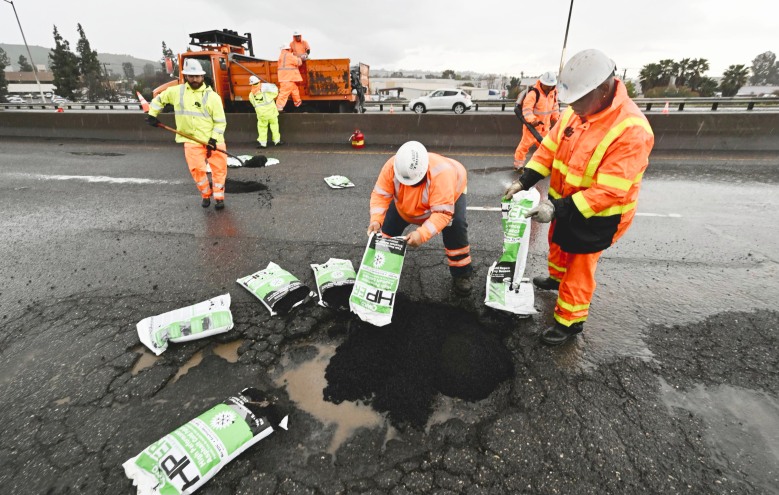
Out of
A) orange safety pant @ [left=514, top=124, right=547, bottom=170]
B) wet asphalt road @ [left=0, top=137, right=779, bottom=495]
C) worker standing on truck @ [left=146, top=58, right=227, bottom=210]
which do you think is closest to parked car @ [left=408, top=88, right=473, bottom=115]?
orange safety pant @ [left=514, top=124, right=547, bottom=170]

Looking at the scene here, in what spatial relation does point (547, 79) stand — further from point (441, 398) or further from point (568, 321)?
point (441, 398)

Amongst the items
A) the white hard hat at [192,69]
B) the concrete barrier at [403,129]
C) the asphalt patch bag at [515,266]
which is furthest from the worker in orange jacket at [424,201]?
the concrete barrier at [403,129]

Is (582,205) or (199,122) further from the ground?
(199,122)

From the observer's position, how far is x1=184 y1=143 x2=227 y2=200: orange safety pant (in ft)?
16.3

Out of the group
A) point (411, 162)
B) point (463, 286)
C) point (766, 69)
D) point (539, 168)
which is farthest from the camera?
point (766, 69)

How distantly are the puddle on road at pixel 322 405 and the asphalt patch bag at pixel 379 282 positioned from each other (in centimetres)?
43

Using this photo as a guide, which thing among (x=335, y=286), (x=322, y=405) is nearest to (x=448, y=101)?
(x=335, y=286)

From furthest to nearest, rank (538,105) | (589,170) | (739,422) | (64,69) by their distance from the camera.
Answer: (64,69)
(538,105)
(589,170)
(739,422)

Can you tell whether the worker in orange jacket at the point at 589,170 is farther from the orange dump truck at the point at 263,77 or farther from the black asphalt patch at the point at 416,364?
the orange dump truck at the point at 263,77

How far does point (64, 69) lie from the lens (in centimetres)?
5550

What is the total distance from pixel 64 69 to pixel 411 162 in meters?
75.2

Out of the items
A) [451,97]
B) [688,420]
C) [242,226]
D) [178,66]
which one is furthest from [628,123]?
[451,97]

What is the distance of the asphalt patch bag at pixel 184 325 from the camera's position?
8.32 feet

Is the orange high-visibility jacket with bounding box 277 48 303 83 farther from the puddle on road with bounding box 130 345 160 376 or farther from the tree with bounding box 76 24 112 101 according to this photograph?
the tree with bounding box 76 24 112 101
